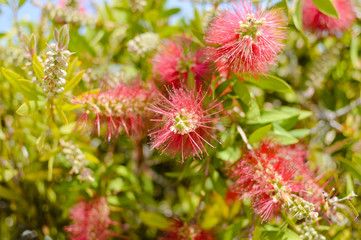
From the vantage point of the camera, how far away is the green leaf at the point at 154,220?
130cm

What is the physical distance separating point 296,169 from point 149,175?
2.39 ft

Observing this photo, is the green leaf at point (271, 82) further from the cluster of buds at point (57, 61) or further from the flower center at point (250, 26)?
the cluster of buds at point (57, 61)

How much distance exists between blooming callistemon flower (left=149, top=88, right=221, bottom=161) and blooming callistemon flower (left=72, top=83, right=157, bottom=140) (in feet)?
0.45

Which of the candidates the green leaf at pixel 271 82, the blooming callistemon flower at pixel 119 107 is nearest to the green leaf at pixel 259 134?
the green leaf at pixel 271 82

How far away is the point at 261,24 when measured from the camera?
0.93 metres

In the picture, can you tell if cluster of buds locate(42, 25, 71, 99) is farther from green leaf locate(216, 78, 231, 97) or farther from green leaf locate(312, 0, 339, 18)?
green leaf locate(312, 0, 339, 18)

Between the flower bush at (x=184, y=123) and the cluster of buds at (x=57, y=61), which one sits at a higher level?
the cluster of buds at (x=57, y=61)

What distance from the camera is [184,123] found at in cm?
91

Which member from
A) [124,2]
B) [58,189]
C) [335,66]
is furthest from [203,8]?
[58,189]

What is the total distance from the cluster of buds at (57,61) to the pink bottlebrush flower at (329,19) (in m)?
0.95

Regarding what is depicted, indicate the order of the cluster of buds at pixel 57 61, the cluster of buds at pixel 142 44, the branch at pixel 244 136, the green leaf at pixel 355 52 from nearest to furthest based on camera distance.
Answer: the cluster of buds at pixel 57 61 → the branch at pixel 244 136 → the cluster of buds at pixel 142 44 → the green leaf at pixel 355 52

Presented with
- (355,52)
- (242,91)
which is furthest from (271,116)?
(355,52)

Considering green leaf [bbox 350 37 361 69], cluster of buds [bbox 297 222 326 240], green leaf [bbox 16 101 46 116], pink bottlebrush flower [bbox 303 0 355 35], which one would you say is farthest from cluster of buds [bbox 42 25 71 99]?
green leaf [bbox 350 37 361 69]

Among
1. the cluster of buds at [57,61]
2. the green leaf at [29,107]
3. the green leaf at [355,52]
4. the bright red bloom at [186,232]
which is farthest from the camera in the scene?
the green leaf at [355,52]
